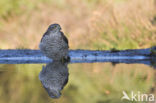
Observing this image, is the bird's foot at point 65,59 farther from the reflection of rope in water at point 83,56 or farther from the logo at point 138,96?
the logo at point 138,96

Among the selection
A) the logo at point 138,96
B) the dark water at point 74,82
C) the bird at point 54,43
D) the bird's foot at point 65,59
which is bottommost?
→ the logo at point 138,96

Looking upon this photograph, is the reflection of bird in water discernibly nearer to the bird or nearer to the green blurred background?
the green blurred background

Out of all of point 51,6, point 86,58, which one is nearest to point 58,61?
point 86,58

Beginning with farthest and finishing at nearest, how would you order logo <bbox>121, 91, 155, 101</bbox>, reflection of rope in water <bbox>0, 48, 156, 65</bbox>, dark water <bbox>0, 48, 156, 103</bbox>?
reflection of rope in water <bbox>0, 48, 156, 65</bbox>, dark water <bbox>0, 48, 156, 103</bbox>, logo <bbox>121, 91, 155, 101</bbox>

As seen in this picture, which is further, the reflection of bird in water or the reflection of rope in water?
the reflection of rope in water

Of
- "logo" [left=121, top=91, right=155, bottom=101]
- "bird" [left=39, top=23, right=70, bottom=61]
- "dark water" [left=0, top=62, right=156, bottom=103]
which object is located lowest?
"logo" [left=121, top=91, right=155, bottom=101]

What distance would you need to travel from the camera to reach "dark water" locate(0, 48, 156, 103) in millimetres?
3387

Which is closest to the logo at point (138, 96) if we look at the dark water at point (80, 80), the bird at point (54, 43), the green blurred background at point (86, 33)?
the dark water at point (80, 80)

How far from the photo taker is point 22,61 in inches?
229

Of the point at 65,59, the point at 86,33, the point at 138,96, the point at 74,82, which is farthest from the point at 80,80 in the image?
the point at 86,33

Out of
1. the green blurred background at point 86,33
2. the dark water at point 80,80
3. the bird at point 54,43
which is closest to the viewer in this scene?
the dark water at point 80,80

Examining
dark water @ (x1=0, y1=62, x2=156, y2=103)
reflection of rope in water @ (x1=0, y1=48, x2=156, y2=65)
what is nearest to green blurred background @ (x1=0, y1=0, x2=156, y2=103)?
dark water @ (x1=0, y1=62, x2=156, y2=103)

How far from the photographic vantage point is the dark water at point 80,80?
11.1ft

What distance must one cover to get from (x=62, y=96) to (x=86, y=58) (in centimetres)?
262
